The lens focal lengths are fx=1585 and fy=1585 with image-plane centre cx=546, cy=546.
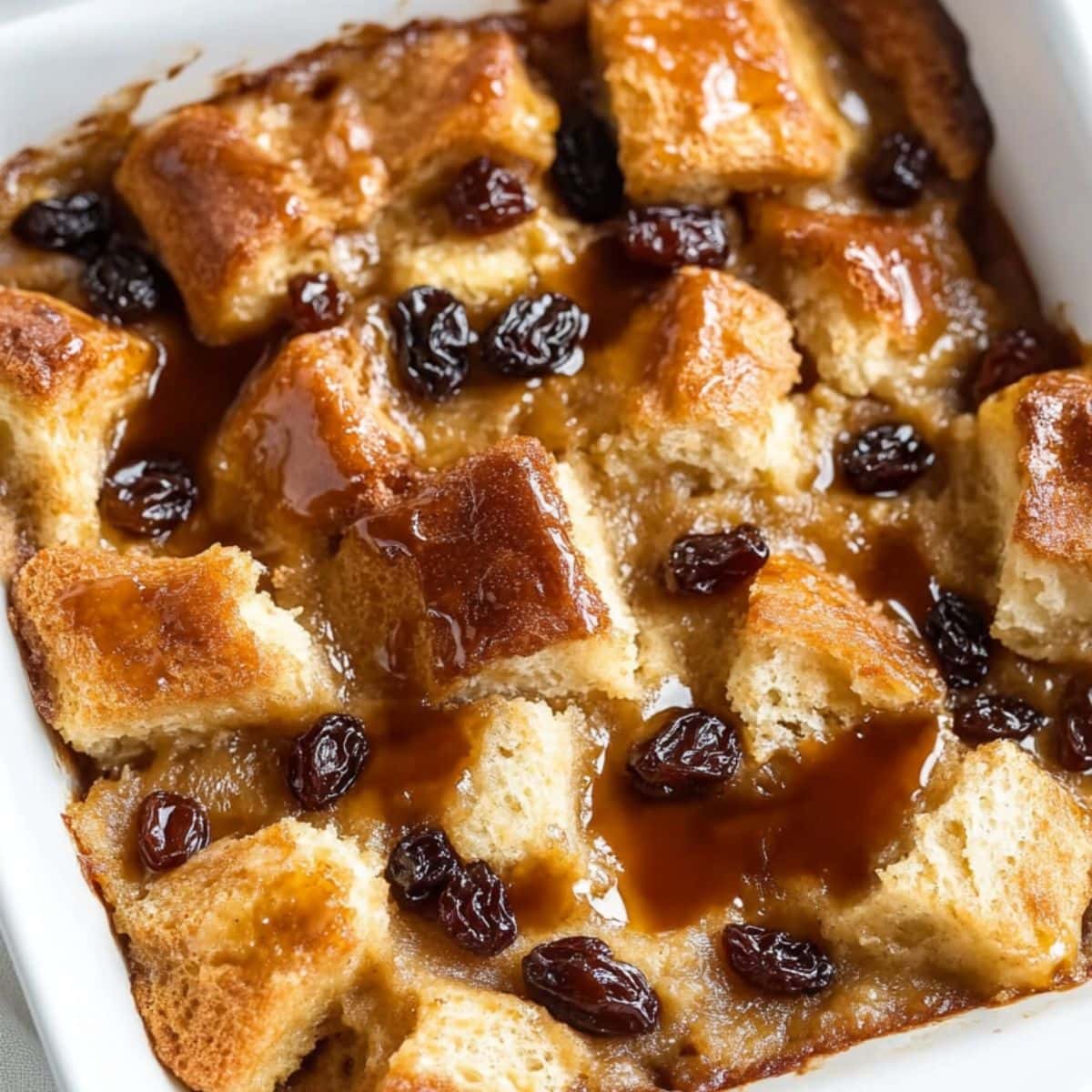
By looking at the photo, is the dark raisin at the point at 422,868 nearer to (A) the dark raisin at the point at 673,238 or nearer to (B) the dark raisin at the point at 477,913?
(B) the dark raisin at the point at 477,913

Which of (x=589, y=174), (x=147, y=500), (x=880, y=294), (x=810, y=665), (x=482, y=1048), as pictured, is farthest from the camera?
(x=589, y=174)

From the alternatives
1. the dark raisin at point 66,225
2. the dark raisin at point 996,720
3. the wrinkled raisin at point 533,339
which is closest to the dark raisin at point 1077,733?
the dark raisin at point 996,720

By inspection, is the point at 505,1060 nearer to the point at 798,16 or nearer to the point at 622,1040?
the point at 622,1040

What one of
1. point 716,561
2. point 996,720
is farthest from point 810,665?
point 996,720

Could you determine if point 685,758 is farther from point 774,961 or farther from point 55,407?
point 55,407

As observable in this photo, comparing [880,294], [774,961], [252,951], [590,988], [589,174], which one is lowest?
[774,961]

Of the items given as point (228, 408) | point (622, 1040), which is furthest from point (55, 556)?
point (622, 1040)

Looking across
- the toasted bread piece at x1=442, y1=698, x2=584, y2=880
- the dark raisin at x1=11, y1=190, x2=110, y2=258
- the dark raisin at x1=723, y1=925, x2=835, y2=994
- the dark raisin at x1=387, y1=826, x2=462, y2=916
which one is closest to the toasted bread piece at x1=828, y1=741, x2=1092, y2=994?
the dark raisin at x1=723, y1=925, x2=835, y2=994
